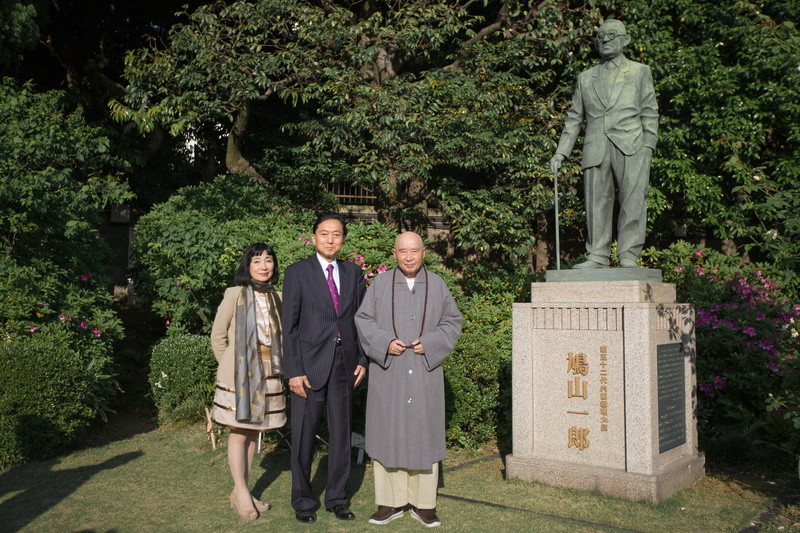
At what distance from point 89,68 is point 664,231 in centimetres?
1058

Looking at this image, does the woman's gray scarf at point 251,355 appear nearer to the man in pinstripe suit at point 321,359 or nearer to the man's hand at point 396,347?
the man in pinstripe suit at point 321,359

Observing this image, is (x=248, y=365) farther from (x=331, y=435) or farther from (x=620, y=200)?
(x=620, y=200)

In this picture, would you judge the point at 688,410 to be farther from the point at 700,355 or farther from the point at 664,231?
the point at 664,231

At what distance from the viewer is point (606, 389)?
5.07 meters

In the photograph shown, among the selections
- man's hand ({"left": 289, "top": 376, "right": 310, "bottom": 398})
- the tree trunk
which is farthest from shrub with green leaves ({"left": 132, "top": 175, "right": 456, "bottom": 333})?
man's hand ({"left": 289, "top": 376, "right": 310, "bottom": 398})

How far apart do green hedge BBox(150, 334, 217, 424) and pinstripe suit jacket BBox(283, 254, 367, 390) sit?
10.6 ft

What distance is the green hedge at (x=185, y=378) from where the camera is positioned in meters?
7.50

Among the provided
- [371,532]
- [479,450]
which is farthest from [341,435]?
[479,450]

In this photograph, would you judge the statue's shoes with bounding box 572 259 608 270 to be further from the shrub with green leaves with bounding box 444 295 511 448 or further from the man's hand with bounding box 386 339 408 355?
the man's hand with bounding box 386 339 408 355

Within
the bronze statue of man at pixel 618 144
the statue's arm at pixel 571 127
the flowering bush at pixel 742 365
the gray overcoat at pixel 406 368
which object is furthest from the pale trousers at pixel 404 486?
the flowering bush at pixel 742 365

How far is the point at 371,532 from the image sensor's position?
14.1 feet

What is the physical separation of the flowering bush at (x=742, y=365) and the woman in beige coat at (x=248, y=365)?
4103 mm

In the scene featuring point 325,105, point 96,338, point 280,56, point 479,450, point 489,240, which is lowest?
point 479,450

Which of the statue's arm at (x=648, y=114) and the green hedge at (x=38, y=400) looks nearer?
the statue's arm at (x=648, y=114)
